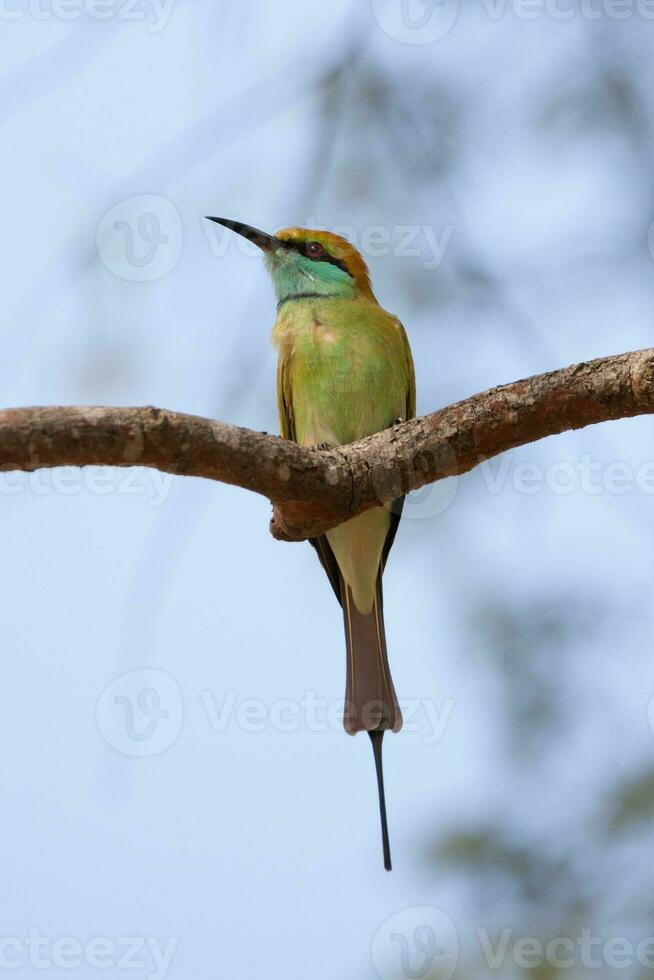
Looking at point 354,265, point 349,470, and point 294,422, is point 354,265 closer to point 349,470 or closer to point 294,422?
point 294,422

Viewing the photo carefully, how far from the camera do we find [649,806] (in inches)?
95.6

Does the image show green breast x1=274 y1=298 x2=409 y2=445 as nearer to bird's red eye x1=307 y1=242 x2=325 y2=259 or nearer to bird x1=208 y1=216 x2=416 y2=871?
bird x1=208 y1=216 x2=416 y2=871

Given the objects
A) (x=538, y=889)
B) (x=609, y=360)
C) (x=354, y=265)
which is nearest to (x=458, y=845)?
(x=538, y=889)

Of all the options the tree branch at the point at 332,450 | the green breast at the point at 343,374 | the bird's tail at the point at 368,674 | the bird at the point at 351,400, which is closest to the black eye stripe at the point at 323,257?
the bird at the point at 351,400

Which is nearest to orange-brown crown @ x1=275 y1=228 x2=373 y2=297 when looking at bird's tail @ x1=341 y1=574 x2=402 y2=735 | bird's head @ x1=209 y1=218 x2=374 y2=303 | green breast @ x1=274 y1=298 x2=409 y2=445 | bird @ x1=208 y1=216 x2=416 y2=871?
bird's head @ x1=209 y1=218 x2=374 y2=303

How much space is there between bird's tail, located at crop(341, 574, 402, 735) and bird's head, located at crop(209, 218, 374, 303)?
1019 mm

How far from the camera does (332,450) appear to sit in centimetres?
230

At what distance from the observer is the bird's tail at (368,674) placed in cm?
302

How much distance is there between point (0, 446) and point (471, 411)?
935 mm

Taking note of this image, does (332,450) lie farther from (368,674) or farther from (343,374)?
(343,374)

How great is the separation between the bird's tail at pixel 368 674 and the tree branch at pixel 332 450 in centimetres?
83

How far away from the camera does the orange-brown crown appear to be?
389 cm

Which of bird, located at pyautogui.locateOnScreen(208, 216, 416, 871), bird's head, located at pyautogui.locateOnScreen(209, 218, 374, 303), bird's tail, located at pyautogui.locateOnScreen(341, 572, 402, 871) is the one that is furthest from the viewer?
bird's head, located at pyautogui.locateOnScreen(209, 218, 374, 303)

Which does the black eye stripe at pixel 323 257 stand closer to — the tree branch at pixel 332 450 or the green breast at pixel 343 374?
the green breast at pixel 343 374
